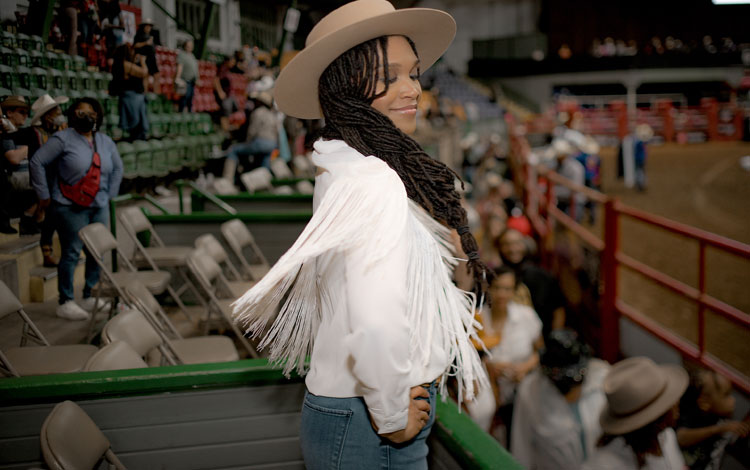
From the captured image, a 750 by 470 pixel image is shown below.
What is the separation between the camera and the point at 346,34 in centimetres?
140

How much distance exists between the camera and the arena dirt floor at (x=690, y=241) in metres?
5.69

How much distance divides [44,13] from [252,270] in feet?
8.75

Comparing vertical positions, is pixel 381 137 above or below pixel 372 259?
above

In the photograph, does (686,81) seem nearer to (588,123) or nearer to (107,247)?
(588,123)

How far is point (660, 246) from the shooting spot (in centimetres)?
861

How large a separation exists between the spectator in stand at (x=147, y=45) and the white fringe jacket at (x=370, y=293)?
2.59 m

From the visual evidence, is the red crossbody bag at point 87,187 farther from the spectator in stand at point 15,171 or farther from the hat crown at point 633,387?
the hat crown at point 633,387

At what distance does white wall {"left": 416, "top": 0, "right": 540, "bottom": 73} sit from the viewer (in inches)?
1253

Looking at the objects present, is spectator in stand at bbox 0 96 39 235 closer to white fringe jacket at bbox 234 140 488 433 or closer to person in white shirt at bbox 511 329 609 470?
white fringe jacket at bbox 234 140 488 433

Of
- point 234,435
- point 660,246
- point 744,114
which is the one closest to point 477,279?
point 234,435

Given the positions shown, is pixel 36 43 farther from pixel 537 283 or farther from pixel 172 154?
pixel 537 283

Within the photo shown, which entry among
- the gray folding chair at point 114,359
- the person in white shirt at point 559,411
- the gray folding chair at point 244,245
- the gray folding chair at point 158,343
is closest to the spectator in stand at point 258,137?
the gray folding chair at point 244,245

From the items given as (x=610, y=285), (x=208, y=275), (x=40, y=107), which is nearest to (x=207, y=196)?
(x=208, y=275)

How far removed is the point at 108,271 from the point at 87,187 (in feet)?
1.36
